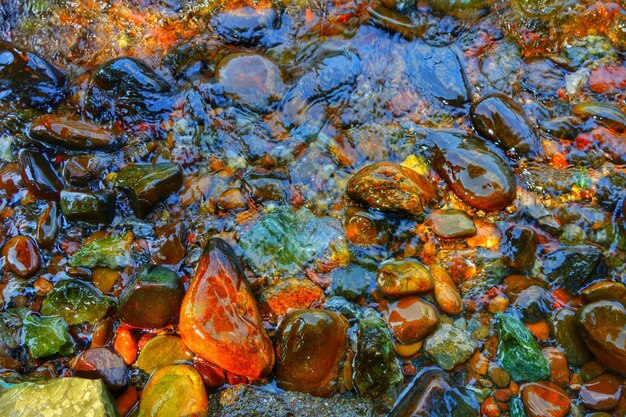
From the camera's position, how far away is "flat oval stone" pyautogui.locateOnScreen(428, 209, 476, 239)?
3010 millimetres

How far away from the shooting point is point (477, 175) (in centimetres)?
305

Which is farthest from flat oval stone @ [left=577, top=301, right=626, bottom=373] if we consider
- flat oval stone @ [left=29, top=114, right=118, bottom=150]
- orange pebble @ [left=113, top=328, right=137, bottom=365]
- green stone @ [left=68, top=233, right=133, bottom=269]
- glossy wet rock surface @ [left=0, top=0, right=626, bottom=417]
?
flat oval stone @ [left=29, top=114, right=118, bottom=150]

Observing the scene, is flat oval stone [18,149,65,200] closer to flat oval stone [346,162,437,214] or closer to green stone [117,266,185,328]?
green stone [117,266,185,328]

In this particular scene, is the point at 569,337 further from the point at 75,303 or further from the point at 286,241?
the point at 75,303

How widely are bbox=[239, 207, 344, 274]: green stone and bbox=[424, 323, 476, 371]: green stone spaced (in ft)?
2.81

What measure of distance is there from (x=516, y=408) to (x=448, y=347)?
470 mm

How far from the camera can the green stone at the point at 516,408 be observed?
2532 mm

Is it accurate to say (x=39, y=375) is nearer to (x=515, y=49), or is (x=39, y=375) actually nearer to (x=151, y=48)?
(x=151, y=48)

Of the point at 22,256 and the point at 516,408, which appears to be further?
the point at 22,256

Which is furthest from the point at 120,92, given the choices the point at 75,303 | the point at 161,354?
the point at 161,354

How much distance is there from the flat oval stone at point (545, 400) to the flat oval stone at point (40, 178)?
325 centimetres

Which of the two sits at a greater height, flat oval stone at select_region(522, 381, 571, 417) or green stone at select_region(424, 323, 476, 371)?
green stone at select_region(424, 323, 476, 371)

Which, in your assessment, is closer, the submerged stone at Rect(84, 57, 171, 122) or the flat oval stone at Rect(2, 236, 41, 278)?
the flat oval stone at Rect(2, 236, 41, 278)

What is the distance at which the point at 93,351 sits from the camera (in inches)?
104
